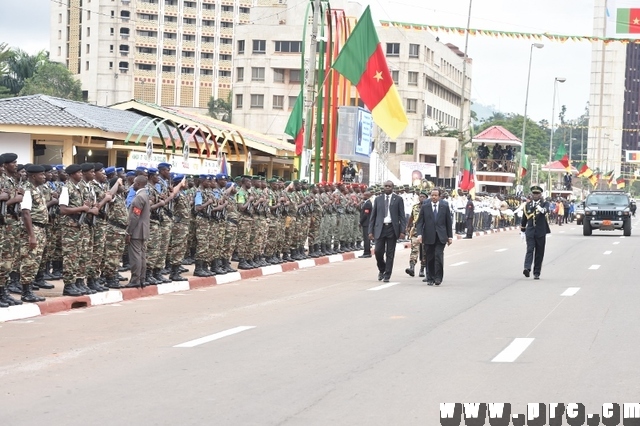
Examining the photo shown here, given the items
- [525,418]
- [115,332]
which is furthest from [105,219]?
[525,418]

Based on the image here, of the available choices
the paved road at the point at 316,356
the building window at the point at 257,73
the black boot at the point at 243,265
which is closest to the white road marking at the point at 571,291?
the paved road at the point at 316,356

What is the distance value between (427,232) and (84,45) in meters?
105

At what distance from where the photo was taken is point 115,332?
13.6m

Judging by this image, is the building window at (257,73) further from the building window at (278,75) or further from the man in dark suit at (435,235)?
the man in dark suit at (435,235)

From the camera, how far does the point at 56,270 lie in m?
19.7

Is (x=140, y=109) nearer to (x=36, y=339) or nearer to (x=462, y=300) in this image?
(x=462, y=300)

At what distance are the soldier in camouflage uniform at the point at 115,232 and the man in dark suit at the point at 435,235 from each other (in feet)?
21.0

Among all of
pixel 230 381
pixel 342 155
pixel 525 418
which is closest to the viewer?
pixel 525 418

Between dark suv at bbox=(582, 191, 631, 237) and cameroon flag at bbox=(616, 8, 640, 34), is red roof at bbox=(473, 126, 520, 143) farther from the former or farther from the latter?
dark suv at bbox=(582, 191, 631, 237)

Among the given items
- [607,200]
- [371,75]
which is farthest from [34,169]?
[607,200]

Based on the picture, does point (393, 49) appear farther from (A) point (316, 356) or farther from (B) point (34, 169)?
(A) point (316, 356)

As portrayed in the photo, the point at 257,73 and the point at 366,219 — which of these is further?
the point at 257,73

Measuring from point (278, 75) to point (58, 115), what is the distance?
6040 cm

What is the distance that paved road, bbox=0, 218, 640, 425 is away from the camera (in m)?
8.69
